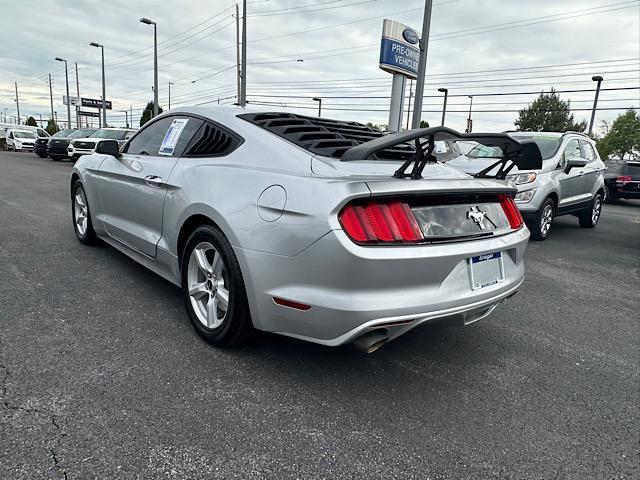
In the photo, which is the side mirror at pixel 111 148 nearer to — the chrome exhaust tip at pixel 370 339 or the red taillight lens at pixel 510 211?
the chrome exhaust tip at pixel 370 339

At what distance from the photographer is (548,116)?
56.9m

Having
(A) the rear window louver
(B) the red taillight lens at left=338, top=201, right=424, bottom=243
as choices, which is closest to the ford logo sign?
(A) the rear window louver

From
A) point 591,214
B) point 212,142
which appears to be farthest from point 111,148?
point 591,214

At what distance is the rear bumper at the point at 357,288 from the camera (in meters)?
2.14

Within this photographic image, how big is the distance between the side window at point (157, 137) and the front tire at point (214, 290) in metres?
0.86

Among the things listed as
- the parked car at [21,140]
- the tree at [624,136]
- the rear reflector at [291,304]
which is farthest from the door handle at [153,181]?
the tree at [624,136]

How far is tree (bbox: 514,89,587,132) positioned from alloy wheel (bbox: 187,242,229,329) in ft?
198

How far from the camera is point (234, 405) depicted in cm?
228

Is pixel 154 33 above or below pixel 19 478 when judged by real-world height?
above

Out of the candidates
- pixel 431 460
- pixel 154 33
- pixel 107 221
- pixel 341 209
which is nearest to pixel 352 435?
pixel 431 460

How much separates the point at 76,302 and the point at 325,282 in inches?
87.6

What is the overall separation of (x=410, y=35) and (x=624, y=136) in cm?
4047

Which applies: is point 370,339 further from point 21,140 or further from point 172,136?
point 21,140

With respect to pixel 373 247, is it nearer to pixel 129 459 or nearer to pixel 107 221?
pixel 129 459
